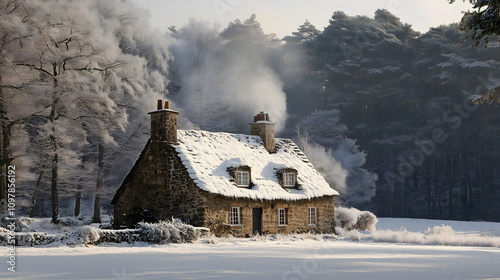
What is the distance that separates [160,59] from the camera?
129 ft

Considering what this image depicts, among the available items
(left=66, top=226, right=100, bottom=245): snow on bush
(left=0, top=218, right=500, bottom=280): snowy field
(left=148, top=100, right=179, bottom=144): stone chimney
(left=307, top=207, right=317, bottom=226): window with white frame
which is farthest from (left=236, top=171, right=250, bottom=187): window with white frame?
(left=66, top=226, right=100, bottom=245): snow on bush

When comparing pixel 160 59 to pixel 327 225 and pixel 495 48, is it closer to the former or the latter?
pixel 327 225

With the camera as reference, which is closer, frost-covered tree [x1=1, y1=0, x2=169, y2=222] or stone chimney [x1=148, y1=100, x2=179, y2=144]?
stone chimney [x1=148, y1=100, x2=179, y2=144]

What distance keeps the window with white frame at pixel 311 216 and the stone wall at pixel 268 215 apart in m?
0.19

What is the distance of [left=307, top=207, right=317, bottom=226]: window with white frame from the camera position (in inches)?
1170

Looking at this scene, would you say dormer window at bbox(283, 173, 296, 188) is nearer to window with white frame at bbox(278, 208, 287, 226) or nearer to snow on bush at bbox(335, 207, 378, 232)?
window with white frame at bbox(278, 208, 287, 226)


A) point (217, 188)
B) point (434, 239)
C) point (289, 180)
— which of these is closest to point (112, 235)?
point (217, 188)

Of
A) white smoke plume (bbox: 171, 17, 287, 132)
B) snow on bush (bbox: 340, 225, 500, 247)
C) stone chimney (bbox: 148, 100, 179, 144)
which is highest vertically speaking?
white smoke plume (bbox: 171, 17, 287, 132)

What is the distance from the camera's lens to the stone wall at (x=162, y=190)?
25531 millimetres

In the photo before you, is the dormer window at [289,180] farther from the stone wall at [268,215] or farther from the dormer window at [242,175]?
the dormer window at [242,175]

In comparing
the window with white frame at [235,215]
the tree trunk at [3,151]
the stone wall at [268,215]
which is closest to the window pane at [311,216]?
the stone wall at [268,215]

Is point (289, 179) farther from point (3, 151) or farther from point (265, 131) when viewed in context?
point (3, 151)

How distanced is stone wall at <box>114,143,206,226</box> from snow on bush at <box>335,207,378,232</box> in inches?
443

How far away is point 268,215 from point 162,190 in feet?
17.5
